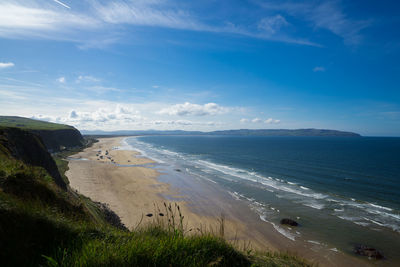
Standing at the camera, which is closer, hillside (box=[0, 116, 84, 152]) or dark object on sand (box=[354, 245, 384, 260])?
dark object on sand (box=[354, 245, 384, 260])

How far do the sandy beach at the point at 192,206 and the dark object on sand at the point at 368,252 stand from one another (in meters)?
1.10

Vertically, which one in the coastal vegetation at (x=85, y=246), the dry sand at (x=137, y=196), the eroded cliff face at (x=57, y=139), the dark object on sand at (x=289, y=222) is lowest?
the dry sand at (x=137, y=196)

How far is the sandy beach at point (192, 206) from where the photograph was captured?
17.0 metres

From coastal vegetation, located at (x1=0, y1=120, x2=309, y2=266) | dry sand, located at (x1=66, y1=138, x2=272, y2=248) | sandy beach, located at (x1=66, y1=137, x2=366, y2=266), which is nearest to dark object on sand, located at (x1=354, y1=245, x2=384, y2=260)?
sandy beach, located at (x1=66, y1=137, x2=366, y2=266)

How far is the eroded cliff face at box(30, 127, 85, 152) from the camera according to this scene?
228 feet

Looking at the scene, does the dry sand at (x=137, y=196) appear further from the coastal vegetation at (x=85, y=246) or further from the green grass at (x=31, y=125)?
the green grass at (x=31, y=125)

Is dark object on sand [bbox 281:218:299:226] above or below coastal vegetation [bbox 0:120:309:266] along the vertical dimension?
below

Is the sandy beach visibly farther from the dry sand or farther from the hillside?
the hillside

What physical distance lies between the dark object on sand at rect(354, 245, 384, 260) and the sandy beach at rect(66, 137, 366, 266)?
1.10 meters

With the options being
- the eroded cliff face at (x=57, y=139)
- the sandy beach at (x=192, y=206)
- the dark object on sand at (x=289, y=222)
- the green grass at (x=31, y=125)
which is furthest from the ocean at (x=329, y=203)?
the green grass at (x=31, y=125)

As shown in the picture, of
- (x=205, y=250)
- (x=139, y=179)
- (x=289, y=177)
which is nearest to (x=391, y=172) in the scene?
(x=289, y=177)

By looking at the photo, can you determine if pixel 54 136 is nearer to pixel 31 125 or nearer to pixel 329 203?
pixel 31 125

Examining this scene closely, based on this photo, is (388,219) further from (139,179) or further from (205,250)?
(139,179)

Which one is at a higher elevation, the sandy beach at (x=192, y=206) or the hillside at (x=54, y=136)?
the hillside at (x=54, y=136)
